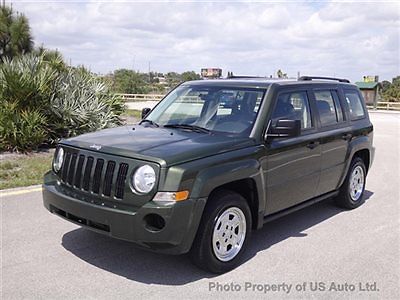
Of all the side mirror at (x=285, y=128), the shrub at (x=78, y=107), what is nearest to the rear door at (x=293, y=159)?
the side mirror at (x=285, y=128)

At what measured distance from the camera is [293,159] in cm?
528

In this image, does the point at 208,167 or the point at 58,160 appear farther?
the point at 58,160

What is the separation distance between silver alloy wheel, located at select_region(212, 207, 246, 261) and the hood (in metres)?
0.63

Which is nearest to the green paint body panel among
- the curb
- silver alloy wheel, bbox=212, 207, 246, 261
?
silver alloy wheel, bbox=212, 207, 246, 261

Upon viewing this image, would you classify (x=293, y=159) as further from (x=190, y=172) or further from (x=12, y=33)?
(x=12, y=33)

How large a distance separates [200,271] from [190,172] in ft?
3.52

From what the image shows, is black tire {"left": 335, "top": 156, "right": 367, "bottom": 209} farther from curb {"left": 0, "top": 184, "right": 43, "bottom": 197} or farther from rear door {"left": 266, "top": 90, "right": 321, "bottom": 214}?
curb {"left": 0, "top": 184, "right": 43, "bottom": 197}

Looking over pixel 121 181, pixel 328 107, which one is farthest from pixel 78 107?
pixel 121 181

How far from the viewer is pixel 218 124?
200 inches

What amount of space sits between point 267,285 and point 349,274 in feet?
2.86

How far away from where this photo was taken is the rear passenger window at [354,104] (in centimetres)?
670

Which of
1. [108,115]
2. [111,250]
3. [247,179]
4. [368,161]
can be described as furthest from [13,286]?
[108,115]

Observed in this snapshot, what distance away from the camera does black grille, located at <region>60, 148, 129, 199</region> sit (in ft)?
13.5

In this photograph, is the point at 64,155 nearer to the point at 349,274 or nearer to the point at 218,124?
the point at 218,124
